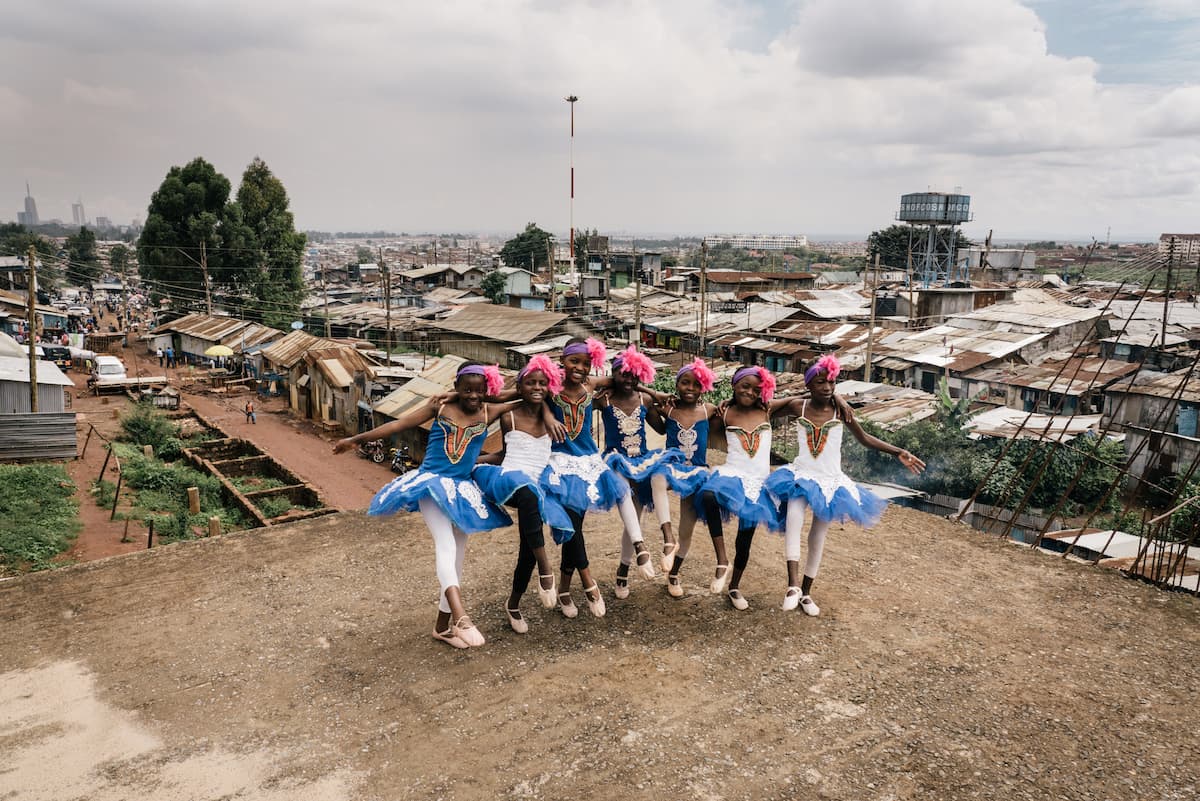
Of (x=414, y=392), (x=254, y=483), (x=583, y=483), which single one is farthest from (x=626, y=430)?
(x=414, y=392)

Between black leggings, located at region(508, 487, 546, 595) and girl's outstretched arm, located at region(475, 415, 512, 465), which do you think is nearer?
black leggings, located at region(508, 487, 546, 595)

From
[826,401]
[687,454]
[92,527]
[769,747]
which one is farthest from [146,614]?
[92,527]

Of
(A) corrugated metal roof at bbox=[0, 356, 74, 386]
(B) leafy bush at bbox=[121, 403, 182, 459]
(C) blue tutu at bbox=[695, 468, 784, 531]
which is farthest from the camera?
(B) leafy bush at bbox=[121, 403, 182, 459]

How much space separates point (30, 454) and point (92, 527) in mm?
5073

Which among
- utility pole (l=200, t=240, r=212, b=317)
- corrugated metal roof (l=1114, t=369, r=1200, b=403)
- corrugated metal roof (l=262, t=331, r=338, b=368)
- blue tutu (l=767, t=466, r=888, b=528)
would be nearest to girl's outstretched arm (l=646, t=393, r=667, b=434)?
blue tutu (l=767, t=466, r=888, b=528)

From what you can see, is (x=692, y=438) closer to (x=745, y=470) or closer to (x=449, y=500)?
(x=745, y=470)

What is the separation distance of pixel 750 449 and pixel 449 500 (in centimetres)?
235

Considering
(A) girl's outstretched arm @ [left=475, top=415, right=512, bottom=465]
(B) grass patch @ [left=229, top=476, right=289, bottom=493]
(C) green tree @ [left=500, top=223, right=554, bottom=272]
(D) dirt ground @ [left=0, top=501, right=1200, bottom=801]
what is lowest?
(B) grass patch @ [left=229, top=476, right=289, bottom=493]

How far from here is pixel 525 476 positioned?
17.3 feet

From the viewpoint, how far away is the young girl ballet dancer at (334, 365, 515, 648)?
5156 mm

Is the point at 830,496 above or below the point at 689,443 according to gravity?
below

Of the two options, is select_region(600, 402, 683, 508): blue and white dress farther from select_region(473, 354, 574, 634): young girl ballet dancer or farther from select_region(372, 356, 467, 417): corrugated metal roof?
select_region(372, 356, 467, 417): corrugated metal roof

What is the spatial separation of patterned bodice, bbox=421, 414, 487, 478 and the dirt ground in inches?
54.0

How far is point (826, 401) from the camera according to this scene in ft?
19.4
